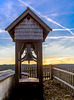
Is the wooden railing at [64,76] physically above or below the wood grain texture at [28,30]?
below

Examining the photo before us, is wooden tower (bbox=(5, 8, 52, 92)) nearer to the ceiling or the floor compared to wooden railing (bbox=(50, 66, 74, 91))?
nearer to the ceiling

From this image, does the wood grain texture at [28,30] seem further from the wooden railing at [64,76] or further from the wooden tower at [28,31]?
the wooden railing at [64,76]

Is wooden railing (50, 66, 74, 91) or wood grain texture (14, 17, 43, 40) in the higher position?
wood grain texture (14, 17, 43, 40)

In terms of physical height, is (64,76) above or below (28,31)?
below

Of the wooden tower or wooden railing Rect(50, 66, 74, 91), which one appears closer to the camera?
the wooden tower

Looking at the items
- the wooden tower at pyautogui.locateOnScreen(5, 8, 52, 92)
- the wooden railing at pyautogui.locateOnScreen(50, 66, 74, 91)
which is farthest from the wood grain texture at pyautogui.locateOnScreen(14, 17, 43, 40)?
the wooden railing at pyautogui.locateOnScreen(50, 66, 74, 91)

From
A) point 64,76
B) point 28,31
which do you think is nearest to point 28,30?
point 28,31

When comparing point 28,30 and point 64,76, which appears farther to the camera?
point 64,76

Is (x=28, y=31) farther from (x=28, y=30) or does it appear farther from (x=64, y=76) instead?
(x=64, y=76)

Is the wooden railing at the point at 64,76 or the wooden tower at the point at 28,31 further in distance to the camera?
the wooden railing at the point at 64,76

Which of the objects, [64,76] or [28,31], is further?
[64,76]

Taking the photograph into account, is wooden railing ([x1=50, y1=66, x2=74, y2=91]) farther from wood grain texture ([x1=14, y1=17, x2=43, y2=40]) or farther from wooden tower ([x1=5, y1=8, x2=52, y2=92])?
wood grain texture ([x1=14, y1=17, x2=43, y2=40])

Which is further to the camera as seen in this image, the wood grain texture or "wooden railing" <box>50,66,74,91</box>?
"wooden railing" <box>50,66,74,91</box>

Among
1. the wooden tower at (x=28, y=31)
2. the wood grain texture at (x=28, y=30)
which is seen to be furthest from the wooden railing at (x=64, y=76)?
the wood grain texture at (x=28, y=30)
